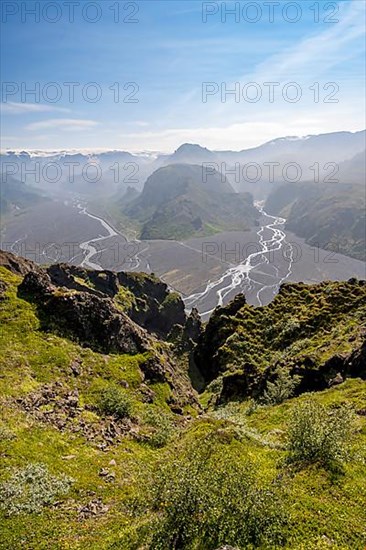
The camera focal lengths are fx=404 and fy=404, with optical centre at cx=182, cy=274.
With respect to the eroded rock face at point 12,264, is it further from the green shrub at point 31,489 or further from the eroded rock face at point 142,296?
the green shrub at point 31,489

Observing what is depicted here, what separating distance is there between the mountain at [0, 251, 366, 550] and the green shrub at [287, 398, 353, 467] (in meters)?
0.09

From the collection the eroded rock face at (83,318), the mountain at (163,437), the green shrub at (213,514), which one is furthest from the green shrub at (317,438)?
the eroded rock face at (83,318)

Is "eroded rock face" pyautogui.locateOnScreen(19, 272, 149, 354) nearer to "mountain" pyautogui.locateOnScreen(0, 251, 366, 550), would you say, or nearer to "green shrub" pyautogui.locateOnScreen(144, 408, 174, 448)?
"mountain" pyautogui.locateOnScreen(0, 251, 366, 550)

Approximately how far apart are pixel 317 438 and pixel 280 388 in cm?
3268

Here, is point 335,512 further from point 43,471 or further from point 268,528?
point 43,471

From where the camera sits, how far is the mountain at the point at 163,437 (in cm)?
2098

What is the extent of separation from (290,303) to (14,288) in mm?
69376

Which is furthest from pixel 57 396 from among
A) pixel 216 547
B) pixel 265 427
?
pixel 216 547

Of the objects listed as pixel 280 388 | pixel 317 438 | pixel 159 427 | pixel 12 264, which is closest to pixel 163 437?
pixel 159 427

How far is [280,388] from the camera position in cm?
6088

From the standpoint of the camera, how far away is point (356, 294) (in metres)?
95.5

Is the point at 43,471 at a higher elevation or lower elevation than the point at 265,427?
higher

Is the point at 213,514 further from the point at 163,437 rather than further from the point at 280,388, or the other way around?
the point at 280,388

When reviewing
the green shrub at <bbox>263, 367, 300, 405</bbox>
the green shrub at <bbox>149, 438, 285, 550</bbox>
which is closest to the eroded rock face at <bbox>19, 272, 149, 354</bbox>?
the green shrub at <bbox>263, 367, 300, 405</bbox>
